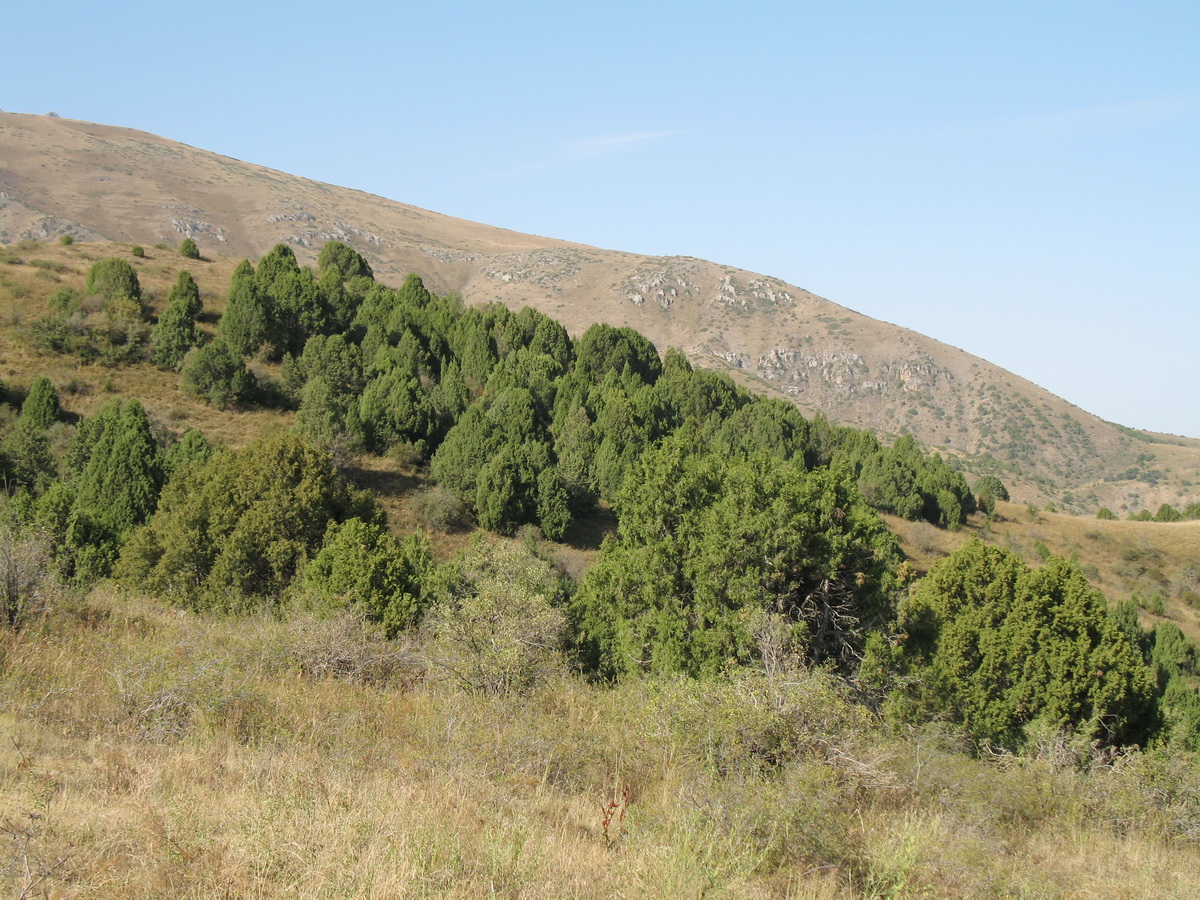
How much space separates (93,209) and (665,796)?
134 metres

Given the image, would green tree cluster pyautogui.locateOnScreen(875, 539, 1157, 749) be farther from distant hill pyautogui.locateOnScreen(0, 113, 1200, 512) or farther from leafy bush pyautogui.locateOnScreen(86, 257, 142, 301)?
distant hill pyautogui.locateOnScreen(0, 113, 1200, 512)

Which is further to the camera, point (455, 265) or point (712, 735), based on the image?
point (455, 265)

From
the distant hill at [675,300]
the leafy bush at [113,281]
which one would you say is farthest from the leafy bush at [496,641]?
the distant hill at [675,300]

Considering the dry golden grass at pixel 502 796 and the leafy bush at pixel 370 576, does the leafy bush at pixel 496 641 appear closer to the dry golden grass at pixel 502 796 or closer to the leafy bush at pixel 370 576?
the dry golden grass at pixel 502 796

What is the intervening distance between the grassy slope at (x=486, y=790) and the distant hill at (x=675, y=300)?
87.5 m

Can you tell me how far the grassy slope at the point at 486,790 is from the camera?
384cm

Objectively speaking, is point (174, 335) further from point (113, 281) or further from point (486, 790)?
point (486, 790)

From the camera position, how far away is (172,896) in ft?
11.4

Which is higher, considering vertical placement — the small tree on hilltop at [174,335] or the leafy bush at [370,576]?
the small tree on hilltop at [174,335]

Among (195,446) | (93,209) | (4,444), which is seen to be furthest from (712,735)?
(93,209)

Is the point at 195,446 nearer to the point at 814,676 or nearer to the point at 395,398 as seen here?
the point at 395,398

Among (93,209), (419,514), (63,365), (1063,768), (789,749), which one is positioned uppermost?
(93,209)

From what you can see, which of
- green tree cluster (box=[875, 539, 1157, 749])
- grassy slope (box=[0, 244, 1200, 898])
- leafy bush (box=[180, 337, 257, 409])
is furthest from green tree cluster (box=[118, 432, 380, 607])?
leafy bush (box=[180, 337, 257, 409])

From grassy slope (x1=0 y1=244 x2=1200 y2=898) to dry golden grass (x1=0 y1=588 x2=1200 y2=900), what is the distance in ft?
0.07
